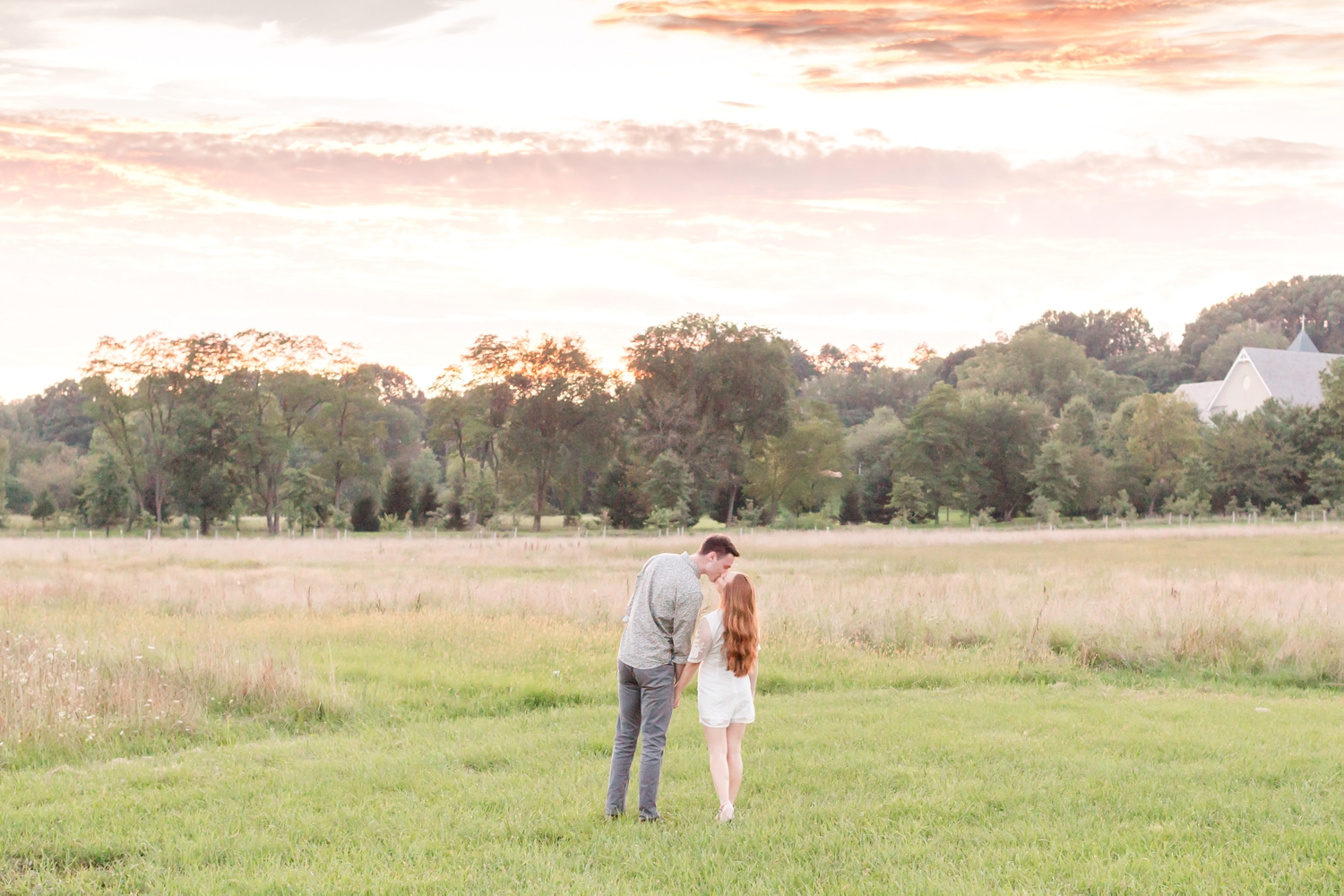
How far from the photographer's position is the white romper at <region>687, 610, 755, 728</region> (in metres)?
7.02

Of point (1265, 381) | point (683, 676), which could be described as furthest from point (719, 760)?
point (1265, 381)

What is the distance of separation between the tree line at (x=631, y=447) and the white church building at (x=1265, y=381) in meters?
13.0

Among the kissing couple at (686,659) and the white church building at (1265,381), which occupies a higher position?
the white church building at (1265,381)

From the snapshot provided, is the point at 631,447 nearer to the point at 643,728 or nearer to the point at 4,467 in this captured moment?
the point at 4,467

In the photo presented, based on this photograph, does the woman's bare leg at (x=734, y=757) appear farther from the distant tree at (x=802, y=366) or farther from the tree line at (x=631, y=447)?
the distant tree at (x=802, y=366)

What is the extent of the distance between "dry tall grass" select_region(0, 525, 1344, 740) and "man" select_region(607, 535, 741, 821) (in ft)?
17.4

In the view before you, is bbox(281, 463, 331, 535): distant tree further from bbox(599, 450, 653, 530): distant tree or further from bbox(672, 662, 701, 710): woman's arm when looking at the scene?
bbox(672, 662, 701, 710): woman's arm

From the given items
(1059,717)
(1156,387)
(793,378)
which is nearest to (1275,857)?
(1059,717)

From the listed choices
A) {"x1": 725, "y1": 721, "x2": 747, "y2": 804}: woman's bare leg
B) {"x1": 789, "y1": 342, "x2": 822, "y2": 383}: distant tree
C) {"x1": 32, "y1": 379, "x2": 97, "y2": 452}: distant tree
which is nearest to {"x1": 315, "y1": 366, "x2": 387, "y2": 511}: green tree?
{"x1": 32, "y1": 379, "x2": 97, "y2": 452}: distant tree

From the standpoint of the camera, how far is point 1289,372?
83875 millimetres

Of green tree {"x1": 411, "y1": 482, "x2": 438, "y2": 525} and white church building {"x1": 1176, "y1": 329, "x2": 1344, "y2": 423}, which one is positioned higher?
white church building {"x1": 1176, "y1": 329, "x2": 1344, "y2": 423}

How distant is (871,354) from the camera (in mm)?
133500

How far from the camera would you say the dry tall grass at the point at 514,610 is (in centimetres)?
1098

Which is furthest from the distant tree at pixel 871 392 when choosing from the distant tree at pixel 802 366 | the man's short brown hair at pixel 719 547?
the man's short brown hair at pixel 719 547
